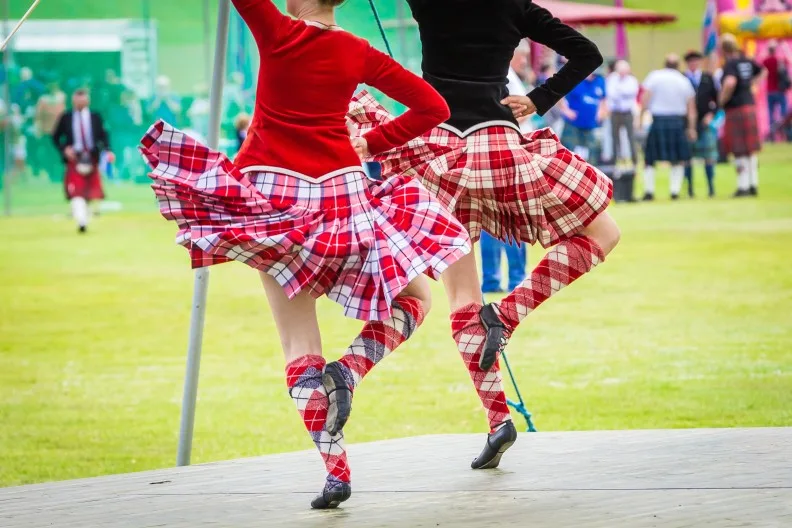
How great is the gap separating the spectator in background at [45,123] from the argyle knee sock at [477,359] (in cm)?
1950

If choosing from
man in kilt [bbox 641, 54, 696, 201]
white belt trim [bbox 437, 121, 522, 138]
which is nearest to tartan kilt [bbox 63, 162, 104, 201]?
man in kilt [bbox 641, 54, 696, 201]

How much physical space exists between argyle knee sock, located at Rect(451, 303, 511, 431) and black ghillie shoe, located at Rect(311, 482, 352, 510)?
2.30 feet

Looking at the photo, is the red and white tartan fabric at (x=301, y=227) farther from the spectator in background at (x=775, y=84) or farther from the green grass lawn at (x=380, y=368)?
the spectator in background at (x=775, y=84)

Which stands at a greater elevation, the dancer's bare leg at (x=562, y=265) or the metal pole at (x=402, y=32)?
the dancer's bare leg at (x=562, y=265)

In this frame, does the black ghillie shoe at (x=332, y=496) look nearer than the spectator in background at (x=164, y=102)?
Yes

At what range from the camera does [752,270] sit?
1270 cm

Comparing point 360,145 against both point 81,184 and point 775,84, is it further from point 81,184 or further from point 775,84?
point 775,84

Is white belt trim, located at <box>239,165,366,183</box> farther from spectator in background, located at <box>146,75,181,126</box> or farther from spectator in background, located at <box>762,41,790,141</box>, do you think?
spectator in background, located at <box>762,41,790,141</box>

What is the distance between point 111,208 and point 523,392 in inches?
Result: 670

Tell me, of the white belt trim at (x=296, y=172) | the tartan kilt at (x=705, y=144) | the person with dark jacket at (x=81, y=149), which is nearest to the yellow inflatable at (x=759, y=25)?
the tartan kilt at (x=705, y=144)

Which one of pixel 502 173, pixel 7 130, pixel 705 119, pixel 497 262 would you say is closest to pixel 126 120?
pixel 7 130

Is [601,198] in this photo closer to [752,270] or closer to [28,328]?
[28,328]

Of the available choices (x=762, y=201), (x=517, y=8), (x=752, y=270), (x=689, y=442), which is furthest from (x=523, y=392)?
(x=762, y=201)

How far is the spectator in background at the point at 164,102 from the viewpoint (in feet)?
79.0
